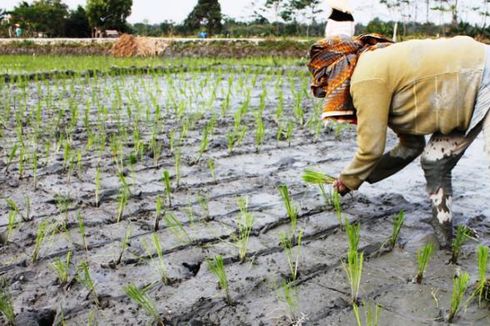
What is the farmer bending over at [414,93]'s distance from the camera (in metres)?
2.28

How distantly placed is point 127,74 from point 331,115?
8.35m

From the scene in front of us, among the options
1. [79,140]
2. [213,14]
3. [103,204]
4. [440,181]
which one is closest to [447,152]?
[440,181]

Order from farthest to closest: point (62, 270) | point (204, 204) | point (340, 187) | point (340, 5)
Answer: point (204, 204)
point (340, 187)
point (340, 5)
point (62, 270)

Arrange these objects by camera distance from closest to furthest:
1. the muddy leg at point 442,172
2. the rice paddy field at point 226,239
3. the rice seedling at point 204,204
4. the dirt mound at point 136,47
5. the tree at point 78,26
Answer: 1. the rice paddy field at point 226,239
2. the muddy leg at point 442,172
3. the rice seedling at point 204,204
4. the dirt mound at point 136,47
5. the tree at point 78,26

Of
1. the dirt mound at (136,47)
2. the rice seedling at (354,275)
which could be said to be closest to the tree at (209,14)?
the dirt mound at (136,47)

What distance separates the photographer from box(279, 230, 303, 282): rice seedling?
218cm

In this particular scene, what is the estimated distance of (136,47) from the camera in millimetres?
18656

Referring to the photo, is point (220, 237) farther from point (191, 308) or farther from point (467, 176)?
point (467, 176)

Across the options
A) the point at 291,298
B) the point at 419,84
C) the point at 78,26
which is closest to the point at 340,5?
the point at 419,84

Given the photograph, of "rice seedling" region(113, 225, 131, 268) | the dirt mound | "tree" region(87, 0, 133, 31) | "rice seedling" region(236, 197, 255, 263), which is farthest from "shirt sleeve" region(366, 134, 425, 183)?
"tree" region(87, 0, 133, 31)

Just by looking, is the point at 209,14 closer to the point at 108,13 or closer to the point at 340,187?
the point at 108,13

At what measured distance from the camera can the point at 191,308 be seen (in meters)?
1.96

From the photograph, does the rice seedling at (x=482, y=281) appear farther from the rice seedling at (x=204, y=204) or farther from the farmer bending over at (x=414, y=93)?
the rice seedling at (x=204, y=204)

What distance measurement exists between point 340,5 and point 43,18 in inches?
1296
